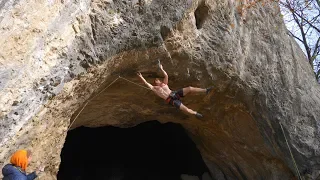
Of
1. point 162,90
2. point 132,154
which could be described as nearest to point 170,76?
point 162,90

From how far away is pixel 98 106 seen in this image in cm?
689

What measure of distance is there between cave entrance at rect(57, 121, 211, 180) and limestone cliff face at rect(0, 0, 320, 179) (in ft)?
4.14

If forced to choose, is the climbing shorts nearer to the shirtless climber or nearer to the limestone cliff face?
the shirtless climber

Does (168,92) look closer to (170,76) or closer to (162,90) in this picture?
(162,90)

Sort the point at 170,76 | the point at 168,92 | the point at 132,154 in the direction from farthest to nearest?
the point at 132,154 < the point at 170,76 < the point at 168,92

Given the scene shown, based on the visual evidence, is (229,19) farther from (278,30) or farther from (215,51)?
(278,30)

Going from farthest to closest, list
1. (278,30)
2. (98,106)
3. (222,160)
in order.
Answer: (222,160)
(278,30)
(98,106)

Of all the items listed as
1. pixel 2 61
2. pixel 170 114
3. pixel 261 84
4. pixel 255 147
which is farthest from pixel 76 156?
pixel 2 61

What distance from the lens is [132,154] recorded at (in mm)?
10828

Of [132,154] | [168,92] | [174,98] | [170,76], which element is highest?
[170,76]

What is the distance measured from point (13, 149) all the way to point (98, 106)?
2.96m

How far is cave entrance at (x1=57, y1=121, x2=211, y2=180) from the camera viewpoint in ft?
33.8

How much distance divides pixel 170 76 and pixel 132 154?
5027 millimetres

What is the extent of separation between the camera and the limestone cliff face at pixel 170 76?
409 centimetres
